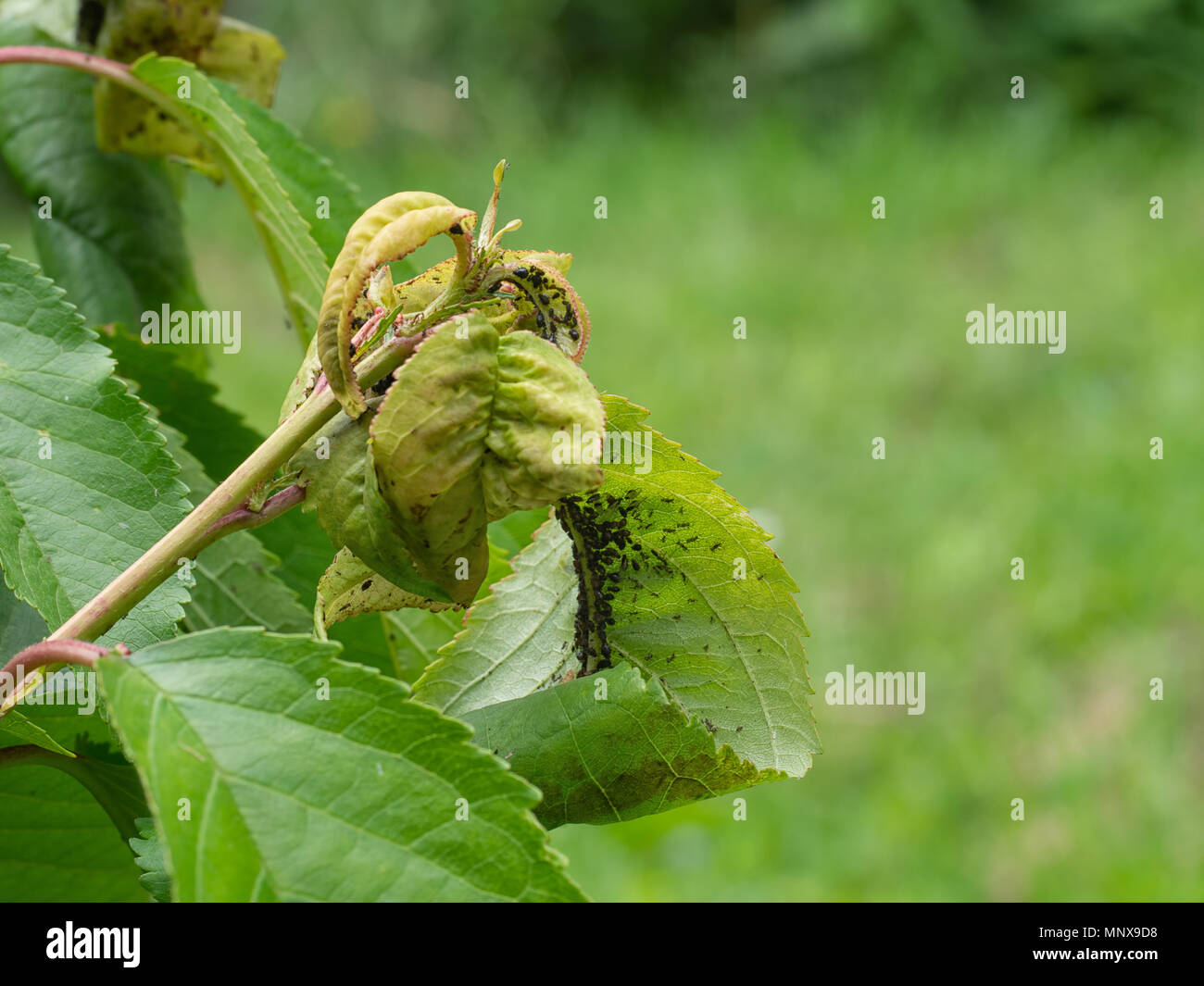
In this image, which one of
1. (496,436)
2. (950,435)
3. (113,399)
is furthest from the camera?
(950,435)

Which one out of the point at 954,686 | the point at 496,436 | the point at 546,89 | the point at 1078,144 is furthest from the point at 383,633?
the point at 546,89

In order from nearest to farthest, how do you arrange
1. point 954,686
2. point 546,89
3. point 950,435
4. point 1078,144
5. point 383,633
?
point 383,633 < point 954,686 < point 950,435 < point 1078,144 < point 546,89

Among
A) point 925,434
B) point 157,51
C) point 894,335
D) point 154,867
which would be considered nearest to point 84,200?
point 157,51

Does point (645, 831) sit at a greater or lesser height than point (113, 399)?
lesser

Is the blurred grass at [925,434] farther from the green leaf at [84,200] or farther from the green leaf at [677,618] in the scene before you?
the green leaf at [677,618]

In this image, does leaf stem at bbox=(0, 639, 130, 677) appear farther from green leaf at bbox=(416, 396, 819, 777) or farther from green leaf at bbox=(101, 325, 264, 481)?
green leaf at bbox=(101, 325, 264, 481)

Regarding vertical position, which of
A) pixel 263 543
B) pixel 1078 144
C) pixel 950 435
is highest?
pixel 1078 144

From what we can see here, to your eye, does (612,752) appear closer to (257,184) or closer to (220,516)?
(220,516)

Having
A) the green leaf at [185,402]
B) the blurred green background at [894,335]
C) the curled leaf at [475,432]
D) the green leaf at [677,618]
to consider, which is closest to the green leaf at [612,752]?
the green leaf at [677,618]

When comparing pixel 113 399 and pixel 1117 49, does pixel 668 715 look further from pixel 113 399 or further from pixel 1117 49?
pixel 1117 49
